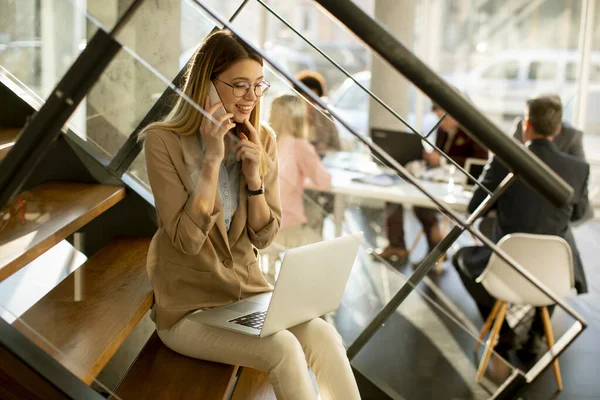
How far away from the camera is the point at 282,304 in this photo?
5.64 ft

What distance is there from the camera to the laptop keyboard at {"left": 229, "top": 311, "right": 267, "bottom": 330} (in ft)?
5.96

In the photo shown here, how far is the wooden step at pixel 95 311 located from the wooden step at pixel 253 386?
318 mm

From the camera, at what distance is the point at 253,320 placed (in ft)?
6.04

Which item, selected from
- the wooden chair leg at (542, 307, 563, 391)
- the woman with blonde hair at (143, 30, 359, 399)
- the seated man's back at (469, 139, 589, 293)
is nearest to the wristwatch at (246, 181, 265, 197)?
the woman with blonde hair at (143, 30, 359, 399)

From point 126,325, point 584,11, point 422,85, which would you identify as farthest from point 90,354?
point 584,11

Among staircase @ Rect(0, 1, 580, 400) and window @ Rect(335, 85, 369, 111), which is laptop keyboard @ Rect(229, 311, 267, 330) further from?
window @ Rect(335, 85, 369, 111)

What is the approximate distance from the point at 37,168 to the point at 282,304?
680 mm

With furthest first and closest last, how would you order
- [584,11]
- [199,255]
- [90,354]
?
1. [584,11]
2. [199,255]
3. [90,354]

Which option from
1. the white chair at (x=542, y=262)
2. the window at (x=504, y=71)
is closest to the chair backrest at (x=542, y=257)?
the white chair at (x=542, y=262)

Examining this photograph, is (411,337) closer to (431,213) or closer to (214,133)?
(431,213)

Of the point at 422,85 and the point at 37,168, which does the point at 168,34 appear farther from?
the point at 422,85

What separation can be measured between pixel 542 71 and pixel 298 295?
6026mm

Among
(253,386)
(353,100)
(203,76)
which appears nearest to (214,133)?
(203,76)

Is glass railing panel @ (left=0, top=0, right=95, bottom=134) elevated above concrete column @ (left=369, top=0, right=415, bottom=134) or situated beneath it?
elevated above
